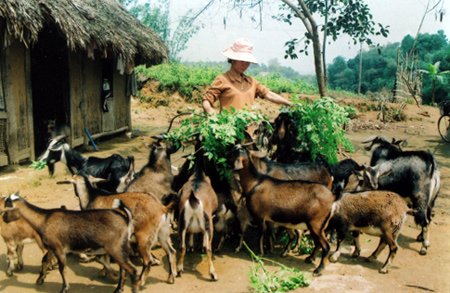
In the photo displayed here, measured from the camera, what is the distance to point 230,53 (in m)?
5.76

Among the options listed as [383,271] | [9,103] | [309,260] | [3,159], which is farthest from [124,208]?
[9,103]

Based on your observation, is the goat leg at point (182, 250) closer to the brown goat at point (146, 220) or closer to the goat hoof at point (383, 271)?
the brown goat at point (146, 220)

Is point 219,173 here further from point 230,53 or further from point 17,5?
point 17,5

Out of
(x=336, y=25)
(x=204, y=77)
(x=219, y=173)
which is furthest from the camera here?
(x=204, y=77)

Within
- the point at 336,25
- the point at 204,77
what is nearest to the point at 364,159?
the point at 336,25

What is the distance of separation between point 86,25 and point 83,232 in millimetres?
6856

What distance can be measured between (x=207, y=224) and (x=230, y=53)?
251cm

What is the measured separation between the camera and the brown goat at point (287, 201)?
15.7 feet

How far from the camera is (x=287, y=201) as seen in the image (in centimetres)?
493

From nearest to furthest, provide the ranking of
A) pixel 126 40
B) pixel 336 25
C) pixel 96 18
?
pixel 336 25
pixel 96 18
pixel 126 40

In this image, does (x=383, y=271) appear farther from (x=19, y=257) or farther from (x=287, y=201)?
(x=19, y=257)

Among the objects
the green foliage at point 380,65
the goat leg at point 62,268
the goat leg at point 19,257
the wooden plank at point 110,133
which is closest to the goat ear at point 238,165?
the goat leg at point 62,268

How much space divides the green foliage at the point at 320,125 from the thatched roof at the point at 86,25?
5415mm

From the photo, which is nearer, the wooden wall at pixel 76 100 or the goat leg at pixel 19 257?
the goat leg at pixel 19 257
